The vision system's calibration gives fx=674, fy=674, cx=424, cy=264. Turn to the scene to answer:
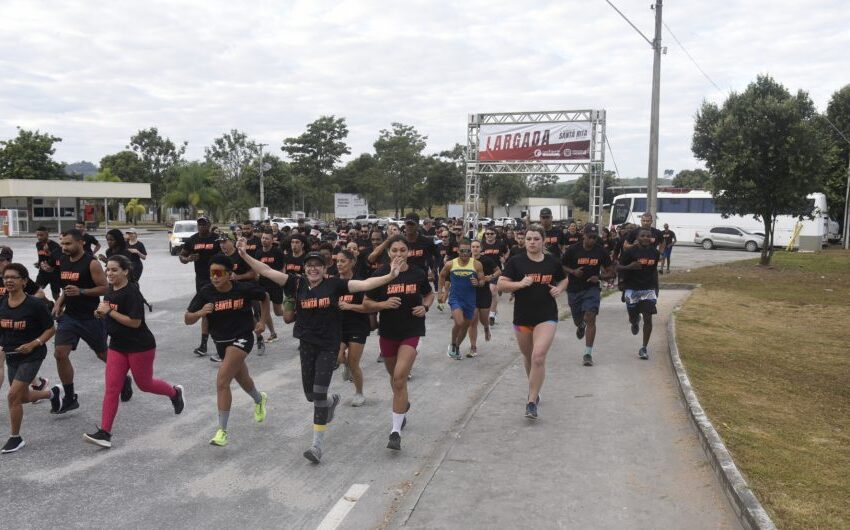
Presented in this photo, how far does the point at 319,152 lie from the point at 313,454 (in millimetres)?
72572

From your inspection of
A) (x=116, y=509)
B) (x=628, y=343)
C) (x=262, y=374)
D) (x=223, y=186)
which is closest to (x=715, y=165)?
(x=628, y=343)

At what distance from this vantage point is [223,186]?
6191 centimetres

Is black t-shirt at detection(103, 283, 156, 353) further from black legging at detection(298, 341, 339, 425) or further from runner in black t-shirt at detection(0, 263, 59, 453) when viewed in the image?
black legging at detection(298, 341, 339, 425)

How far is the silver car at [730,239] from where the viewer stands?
3838 cm

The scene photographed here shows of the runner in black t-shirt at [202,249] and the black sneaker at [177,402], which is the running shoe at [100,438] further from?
the runner in black t-shirt at [202,249]

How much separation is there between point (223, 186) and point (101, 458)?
194 feet

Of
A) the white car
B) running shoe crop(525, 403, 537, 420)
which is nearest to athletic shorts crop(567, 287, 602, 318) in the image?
running shoe crop(525, 403, 537, 420)

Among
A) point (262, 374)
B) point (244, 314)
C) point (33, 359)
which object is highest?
point (244, 314)

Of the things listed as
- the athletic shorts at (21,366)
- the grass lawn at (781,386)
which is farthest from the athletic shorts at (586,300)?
the athletic shorts at (21,366)

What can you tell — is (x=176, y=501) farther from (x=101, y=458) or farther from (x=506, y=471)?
(x=506, y=471)

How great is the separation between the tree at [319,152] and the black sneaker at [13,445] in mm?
69742

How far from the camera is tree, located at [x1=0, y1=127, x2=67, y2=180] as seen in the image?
60.8 metres

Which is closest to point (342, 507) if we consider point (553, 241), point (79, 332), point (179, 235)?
point (79, 332)

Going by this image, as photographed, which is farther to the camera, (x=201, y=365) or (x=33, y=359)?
(x=201, y=365)
